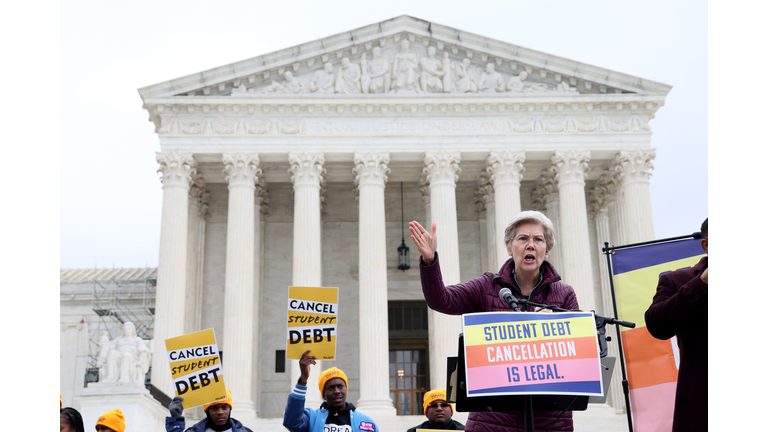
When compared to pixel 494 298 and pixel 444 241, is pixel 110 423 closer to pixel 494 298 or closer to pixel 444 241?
pixel 494 298

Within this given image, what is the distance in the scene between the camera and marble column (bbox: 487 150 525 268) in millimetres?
31422

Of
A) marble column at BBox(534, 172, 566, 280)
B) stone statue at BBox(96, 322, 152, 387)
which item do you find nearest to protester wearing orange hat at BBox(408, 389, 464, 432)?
stone statue at BBox(96, 322, 152, 387)

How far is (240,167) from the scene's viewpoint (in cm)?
3172

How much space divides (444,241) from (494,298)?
83.0 ft

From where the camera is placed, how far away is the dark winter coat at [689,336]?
4.84 meters

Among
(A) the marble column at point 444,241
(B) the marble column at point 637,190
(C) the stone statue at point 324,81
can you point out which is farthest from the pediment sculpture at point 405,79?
(B) the marble column at point 637,190

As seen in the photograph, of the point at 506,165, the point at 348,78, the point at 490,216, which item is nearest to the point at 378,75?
the point at 348,78

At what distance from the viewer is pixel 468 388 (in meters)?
4.92

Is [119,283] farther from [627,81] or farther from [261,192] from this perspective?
[627,81]

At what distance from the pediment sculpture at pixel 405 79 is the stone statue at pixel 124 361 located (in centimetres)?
1267

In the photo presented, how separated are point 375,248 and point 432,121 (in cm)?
585

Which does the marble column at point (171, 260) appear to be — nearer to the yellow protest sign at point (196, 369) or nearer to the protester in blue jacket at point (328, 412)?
the yellow protest sign at point (196, 369)

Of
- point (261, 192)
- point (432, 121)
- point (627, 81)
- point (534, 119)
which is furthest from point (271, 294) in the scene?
point (627, 81)

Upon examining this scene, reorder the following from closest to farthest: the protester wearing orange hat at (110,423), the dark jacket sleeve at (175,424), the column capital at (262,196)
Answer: the protester wearing orange hat at (110,423), the dark jacket sleeve at (175,424), the column capital at (262,196)
